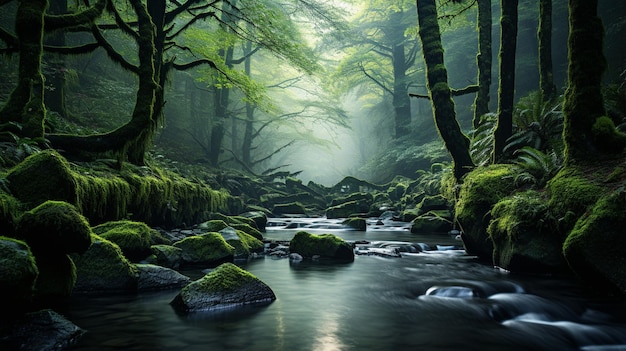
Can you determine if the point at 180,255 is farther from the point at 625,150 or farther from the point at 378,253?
the point at 625,150

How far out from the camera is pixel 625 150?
208 inches

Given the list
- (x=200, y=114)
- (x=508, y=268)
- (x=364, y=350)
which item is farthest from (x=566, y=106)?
(x=200, y=114)

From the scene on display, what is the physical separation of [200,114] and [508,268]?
85.4ft

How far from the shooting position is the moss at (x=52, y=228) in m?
3.30

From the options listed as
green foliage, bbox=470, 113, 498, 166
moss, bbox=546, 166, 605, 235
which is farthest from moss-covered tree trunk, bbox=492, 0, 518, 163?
moss, bbox=546, 166, 605, 235

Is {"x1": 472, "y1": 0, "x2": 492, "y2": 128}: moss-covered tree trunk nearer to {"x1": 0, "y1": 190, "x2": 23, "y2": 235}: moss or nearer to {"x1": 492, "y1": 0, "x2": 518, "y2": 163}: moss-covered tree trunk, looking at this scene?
{"x1": 492, "y1": 0, "x2": 518, "y2": 163}: moss-covered tree trunk

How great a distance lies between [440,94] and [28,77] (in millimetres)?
8506

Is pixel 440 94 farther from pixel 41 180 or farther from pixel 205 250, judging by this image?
pixel 41 180

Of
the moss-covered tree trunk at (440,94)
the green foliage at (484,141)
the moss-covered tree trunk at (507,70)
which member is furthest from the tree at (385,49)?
the moss-covered tree trunk at (507,70)

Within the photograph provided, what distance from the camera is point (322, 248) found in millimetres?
8016

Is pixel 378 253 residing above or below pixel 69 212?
below

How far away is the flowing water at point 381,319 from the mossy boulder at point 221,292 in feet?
0.46

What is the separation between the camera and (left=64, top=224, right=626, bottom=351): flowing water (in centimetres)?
341

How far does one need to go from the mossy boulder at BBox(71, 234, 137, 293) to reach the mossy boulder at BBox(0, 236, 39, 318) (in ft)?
5.95
